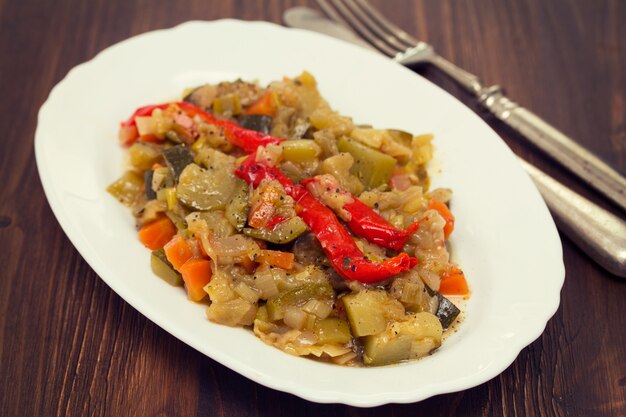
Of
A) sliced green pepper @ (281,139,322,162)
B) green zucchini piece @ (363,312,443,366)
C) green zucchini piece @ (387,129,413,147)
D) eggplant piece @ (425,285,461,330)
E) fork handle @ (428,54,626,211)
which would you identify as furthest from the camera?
fork handle @ (428,54,626,211)

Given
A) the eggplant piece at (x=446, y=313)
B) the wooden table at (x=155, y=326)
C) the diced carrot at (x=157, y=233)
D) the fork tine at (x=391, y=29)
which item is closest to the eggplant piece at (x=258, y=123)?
the diced carrot at (x=157, y=233)

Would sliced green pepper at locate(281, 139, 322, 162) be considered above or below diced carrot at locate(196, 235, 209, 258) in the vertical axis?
above

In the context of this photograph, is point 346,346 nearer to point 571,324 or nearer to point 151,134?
point 571,324

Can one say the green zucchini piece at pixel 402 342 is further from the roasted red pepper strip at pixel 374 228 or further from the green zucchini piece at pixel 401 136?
the green zucchini piece at pixel 401 136

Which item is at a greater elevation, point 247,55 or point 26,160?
point 247,55

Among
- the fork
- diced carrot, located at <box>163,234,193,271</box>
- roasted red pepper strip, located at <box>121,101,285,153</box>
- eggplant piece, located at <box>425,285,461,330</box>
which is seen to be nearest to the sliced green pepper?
roasted red pepper strip, located at <box>121,101,285,153</box>

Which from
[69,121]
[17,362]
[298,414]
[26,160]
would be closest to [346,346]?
[298,414]

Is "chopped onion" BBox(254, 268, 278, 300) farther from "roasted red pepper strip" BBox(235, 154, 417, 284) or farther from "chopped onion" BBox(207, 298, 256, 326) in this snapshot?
"roasted red pepper strip" BBox(235, 154, 417, 284)
